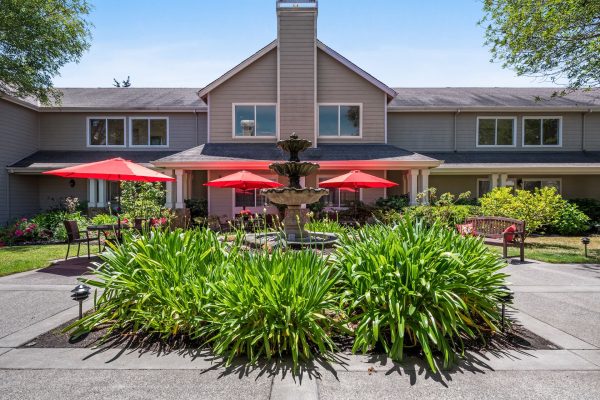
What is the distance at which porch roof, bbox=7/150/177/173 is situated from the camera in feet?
54.8

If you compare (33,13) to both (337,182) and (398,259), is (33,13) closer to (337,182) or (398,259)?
(337,182)

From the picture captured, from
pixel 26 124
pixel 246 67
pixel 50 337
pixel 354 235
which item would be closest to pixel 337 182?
pixel 354 235

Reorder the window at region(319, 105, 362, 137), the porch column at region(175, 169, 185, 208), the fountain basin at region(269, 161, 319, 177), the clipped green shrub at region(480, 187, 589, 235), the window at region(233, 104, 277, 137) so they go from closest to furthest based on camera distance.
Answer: the fountain basin at region(269, 161, 319, 177) < the clipped green shrub at region(480, 187, 589, 235) < the porch column at region(175, 169, 185, 208) < the window at region(233, 104, 277, 137) < the window at region(319, 105, 362, 137)

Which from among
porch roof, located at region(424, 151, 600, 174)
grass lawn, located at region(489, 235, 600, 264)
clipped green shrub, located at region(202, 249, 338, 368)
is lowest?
grass lawn, located at region(489, 235, 600, 264)

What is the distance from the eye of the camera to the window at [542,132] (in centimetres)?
1944

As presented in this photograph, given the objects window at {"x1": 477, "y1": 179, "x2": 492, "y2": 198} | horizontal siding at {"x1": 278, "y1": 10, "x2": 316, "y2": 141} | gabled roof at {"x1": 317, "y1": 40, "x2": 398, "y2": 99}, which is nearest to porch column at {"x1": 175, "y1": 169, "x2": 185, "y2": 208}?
horizontal siding at {"x1": 278, "y1": 10, "x2": 316, "y2": 141}

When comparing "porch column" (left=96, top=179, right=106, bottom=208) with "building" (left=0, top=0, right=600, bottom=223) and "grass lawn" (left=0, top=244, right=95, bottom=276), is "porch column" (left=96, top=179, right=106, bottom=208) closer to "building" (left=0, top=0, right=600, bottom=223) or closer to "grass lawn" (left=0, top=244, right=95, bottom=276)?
"building" (left=0, top=0, right=600, bottom=223)

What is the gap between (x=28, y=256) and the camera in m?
9.63

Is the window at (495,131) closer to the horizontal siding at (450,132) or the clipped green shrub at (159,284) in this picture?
the horizontal siding at (450,132)

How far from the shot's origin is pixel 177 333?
3.96m

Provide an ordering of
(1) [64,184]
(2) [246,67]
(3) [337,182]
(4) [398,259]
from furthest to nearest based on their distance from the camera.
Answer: (1) [64,184] → (2) [246,67] → (3) [337,182] → (4) [398,259]

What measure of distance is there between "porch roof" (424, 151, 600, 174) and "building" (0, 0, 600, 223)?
6cm

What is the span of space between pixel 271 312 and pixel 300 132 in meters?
14.2

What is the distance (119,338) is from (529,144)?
22.1 metres
